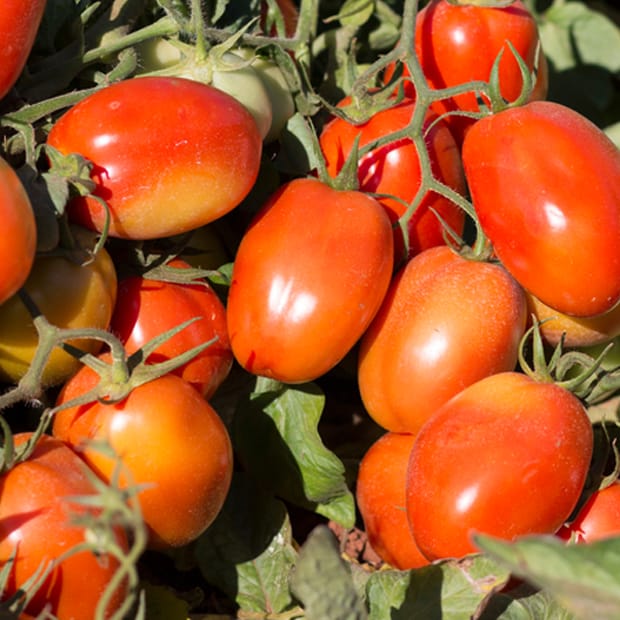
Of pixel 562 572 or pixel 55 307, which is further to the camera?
pixel 55 307

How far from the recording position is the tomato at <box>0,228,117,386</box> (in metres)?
1.04

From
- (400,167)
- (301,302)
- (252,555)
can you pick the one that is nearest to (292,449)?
(252,555)

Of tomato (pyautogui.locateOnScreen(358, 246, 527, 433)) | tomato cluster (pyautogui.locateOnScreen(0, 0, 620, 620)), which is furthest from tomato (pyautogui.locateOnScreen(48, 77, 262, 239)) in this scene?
tomato (pyautogui.locateOnScreen(358, 246, 527, 433))

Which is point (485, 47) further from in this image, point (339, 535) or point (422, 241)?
point (339, 535)

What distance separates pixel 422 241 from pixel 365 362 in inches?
6.8

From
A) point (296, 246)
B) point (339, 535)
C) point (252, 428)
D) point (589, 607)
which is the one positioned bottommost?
point (339, 535)

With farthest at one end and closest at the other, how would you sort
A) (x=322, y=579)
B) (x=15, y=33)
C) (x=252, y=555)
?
(x=252, y=555), (x=15, y=33), (x=322, y=579)

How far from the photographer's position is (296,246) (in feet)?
3.72

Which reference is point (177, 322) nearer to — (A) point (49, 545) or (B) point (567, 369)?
(A) point (49, 545)

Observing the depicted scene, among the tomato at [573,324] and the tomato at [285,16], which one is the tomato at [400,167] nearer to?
the tomato at [573,324]

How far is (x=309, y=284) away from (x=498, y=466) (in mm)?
262

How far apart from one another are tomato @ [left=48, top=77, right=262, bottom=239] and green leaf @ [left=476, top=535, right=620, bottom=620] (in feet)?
1.76

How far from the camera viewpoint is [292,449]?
1.28 m

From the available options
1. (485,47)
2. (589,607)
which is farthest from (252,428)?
(589,607)
